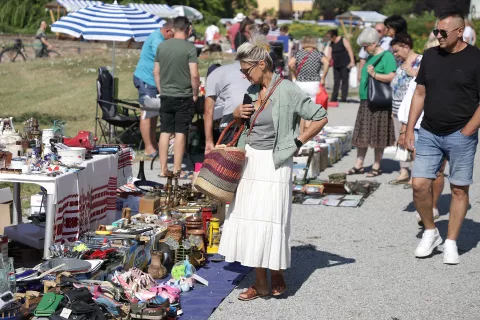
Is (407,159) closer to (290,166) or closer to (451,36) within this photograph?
(451,36)

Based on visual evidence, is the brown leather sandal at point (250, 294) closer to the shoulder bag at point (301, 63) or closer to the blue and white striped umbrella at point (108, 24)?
the shoulder bag at point (301, 63)

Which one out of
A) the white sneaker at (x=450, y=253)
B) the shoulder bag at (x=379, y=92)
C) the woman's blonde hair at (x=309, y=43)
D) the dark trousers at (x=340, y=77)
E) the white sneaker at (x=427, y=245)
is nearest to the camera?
the white sneaker at (x=450, y=253)

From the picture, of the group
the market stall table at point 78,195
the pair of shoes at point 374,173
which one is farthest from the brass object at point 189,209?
the pair of shoes at point 374,173

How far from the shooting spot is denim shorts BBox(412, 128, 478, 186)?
6633 mm

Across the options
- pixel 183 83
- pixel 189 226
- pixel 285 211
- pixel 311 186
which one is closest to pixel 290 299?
pixel 285 211

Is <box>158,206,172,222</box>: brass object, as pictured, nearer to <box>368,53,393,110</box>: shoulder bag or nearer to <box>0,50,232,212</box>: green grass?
<box>0,50,232,212</box>: green grass

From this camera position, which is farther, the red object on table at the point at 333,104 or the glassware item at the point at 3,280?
the red object on table at the point at 333,104

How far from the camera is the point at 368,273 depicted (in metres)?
6.55

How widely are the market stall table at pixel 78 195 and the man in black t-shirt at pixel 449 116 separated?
8.77 feet

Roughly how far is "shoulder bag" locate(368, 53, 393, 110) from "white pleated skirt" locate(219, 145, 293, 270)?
502 centimetres

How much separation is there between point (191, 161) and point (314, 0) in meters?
82.5

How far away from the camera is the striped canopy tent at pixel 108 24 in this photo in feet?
40.7

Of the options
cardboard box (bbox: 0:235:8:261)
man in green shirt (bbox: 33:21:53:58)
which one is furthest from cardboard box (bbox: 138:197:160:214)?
man in green shirt (bbox: 33:21:53:58)

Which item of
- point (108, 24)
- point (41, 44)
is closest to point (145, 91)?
point (108, 24)
